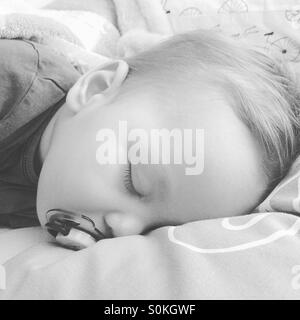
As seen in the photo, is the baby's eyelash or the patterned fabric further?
the patterned fabric

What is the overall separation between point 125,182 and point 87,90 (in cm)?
20

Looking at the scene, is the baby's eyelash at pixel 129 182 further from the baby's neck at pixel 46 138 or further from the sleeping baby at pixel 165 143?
the baby's neck at pixel 46 138

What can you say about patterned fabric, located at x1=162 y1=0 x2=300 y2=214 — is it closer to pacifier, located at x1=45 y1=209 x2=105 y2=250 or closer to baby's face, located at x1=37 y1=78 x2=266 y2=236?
baby's face, located at x1=37 y1=78 x2=266 y2=236

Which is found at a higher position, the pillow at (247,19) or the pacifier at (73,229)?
the pillow at (247,19)

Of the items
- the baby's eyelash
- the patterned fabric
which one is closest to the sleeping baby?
the baby's eyelash

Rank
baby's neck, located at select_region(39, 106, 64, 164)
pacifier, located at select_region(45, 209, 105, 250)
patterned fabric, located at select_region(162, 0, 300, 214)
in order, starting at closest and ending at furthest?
pacifier, located at select_region(45, 209, 105, 250) → baby's neck, located at select_region(39, 106, 64, 164) → patterned fabric, located at select_region(162, 0, 300, 214)

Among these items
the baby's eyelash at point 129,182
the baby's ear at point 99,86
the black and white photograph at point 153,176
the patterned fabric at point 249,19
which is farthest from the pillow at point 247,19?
the baby's eyelash at point 129,182

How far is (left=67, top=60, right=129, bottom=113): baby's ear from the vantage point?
0.73 metres

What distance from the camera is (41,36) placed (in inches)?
39.9

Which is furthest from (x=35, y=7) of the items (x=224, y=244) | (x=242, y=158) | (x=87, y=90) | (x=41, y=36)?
(x=224, y=244)

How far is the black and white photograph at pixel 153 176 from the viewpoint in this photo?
1.61ft

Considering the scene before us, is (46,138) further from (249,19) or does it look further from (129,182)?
(249,19)

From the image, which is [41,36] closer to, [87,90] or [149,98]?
[87,90]

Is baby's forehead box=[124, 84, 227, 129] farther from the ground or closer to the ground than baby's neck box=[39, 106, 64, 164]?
farther from the ground
